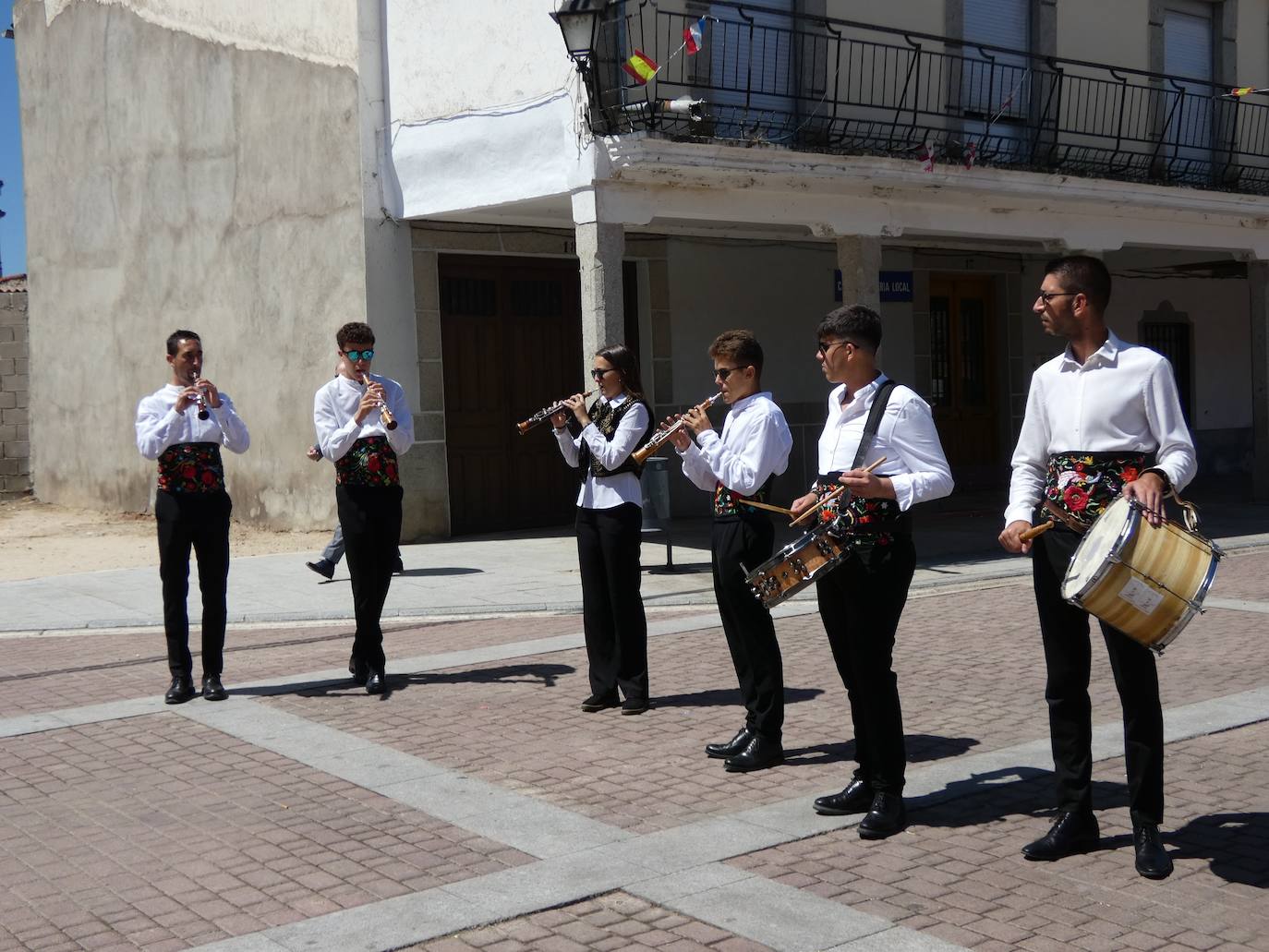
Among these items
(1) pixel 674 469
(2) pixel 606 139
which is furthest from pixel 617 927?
(1) pixel 674 469

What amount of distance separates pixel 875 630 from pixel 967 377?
1664cm

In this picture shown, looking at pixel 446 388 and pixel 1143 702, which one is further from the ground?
pixel 446 388

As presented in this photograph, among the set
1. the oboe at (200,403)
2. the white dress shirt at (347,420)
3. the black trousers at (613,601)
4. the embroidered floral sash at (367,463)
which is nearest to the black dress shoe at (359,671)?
the embroidered floral sash at (367,463)

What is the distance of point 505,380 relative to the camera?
16703mm

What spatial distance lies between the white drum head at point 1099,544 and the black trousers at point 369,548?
14.0 feet

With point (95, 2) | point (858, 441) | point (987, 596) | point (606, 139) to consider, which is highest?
point (95, 2)

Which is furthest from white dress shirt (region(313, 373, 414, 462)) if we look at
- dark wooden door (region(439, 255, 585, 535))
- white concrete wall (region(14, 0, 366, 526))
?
dark wooden door (region(439, 255, 585, 535))

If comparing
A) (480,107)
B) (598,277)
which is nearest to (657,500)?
(598,277)

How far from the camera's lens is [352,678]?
26.6 feet

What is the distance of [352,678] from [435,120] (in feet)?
26.2

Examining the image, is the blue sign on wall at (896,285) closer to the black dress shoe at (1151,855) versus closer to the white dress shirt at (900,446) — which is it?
the white dress shirt at (900,446)

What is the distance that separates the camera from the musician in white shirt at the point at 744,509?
231 inches

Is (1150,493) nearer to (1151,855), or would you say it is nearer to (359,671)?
(1151,855)

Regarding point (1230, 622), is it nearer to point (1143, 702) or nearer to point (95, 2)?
point (1143, 702)
